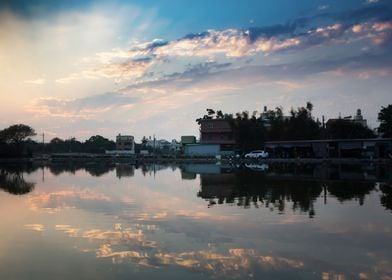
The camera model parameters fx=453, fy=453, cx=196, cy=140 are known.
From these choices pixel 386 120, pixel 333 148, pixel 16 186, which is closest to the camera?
pixel 16 186

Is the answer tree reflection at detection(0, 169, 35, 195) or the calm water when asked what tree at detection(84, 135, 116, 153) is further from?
the calm water

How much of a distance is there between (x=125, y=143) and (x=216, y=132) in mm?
55132

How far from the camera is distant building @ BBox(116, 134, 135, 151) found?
467ft

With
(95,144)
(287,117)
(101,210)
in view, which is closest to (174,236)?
(101,210)

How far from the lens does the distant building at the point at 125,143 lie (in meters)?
142

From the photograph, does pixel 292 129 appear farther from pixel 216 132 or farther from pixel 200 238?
pixel 200 238

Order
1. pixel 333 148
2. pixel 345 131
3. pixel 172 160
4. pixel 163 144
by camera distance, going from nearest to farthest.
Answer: pixel 333 148, pixel 345 131, pixel 172 160, pixel 163 144

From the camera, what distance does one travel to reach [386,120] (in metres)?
60.1

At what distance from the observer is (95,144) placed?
473 feet

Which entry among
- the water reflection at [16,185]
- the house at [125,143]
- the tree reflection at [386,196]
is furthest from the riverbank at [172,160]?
the water reflection at [16,185]

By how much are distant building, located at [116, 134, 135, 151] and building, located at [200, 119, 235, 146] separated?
166 ft

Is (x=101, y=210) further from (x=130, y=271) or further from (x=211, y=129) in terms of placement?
(x=211, y=129)

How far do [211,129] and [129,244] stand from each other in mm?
85044

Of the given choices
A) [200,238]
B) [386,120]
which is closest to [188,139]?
[386,120]
